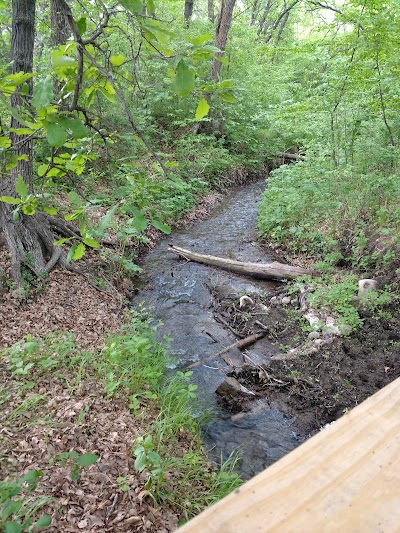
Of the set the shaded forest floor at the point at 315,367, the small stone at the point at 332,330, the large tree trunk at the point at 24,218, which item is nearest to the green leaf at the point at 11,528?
the shaded forest floor at the point at 315,367

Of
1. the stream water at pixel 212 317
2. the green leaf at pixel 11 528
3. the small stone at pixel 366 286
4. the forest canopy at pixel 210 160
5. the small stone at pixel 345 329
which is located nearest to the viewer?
the forest canopy at pixel 210 160

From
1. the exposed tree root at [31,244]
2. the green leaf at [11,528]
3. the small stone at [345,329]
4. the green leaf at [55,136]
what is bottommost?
the small stone at [345,329]

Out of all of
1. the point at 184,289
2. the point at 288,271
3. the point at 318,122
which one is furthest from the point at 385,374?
the point at 318,122

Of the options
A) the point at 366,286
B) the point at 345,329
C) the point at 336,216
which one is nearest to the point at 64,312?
the point at 345,329

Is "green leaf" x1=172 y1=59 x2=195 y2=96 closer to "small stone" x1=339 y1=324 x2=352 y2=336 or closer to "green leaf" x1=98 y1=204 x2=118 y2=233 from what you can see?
"green leaf" x1=98 y1=204 x2=118 y2=233

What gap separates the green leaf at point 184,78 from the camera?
Result: 1.18 metres

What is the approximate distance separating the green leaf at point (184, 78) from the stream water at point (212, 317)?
373 cm

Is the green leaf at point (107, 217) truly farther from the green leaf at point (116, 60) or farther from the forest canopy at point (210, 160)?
the green leaf at point (116, 60)

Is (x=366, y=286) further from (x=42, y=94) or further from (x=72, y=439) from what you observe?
(x=42, y=94)

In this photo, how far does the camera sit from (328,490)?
553mm

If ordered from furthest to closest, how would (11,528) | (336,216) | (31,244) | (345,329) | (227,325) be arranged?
(336,216) < (227,325) < (31,244) < (345,329) < (11,528)

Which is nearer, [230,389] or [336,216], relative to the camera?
[230,389]

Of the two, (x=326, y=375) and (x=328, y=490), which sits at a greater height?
(x=328, y=490)

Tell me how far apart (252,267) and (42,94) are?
7.07 meters
